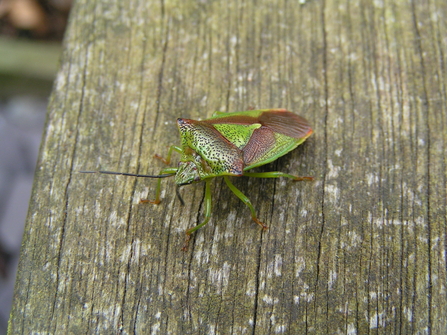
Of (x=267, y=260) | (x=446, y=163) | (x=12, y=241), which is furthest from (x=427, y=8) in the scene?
(x=12, y=241)

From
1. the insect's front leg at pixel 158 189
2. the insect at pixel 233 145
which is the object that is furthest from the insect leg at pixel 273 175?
the insect's front leg at pixel 158 189

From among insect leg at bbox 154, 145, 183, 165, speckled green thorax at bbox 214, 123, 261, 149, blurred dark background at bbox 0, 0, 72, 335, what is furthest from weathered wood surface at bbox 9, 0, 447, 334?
blurred dark background at bbox 0, 0, 72, 335

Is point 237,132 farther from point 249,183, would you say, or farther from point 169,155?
point 169,155

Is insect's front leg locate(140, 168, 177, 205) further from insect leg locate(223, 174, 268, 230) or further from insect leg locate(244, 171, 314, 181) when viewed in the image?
insect leg locate(244, 171, 314, 181)

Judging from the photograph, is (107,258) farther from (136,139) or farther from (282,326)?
(282,326)

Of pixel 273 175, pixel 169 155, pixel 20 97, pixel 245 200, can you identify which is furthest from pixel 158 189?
pixel 20 97

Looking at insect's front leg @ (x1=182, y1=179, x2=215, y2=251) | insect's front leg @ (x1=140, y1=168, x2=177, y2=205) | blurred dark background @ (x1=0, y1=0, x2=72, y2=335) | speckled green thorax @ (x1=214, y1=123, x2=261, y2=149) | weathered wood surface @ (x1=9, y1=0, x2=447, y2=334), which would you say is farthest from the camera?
blurred dark background @ (x1=0, y1=0, x2=72, y2=335)
